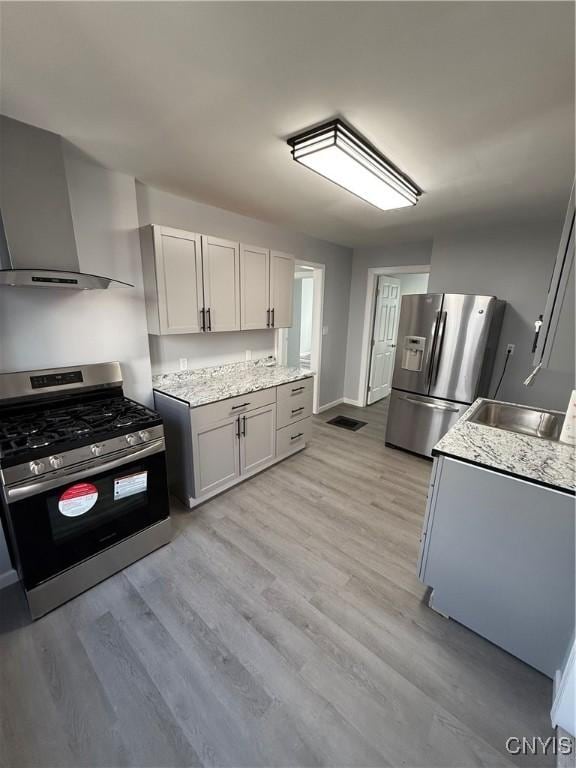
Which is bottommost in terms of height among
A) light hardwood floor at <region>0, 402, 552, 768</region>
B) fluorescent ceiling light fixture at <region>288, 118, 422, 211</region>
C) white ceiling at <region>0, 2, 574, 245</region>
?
light hardwood floor at <region>0, 402, 552, 768</region>

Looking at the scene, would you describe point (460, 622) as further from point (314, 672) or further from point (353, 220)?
point (353, 220)

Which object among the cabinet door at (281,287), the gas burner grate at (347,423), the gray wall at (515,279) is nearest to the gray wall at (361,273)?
the gray wall at (515,279)

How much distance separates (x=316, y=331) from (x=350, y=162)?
8.76 feet

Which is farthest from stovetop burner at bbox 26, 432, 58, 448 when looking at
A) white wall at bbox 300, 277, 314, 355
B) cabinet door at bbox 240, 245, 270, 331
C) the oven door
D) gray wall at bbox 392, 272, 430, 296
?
gray wall at bbox 392, 272, 430, 296

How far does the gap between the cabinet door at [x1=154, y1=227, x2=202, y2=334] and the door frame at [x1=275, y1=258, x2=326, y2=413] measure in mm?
1409

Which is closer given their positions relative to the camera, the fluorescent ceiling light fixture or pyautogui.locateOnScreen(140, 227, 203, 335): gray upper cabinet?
the fluorescent ceiling light fixture

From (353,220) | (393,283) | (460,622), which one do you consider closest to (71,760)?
(460,622)

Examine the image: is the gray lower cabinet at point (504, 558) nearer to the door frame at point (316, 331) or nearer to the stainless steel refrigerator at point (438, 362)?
the stainless steel refrigerator at point (438, 362)

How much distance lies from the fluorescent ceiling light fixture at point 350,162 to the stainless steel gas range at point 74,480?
1747mm

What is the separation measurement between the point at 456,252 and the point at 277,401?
2661mm

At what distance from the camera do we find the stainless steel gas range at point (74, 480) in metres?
1.47

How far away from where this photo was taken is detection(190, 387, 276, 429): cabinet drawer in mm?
2242

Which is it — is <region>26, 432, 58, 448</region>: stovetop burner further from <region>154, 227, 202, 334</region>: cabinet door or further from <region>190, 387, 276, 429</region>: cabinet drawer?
<region>154, 227, 202, 334</region>: cabinet door

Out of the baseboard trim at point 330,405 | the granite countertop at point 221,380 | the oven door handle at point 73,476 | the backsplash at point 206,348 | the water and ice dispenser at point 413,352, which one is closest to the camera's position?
the oven door handle at point 73,476
